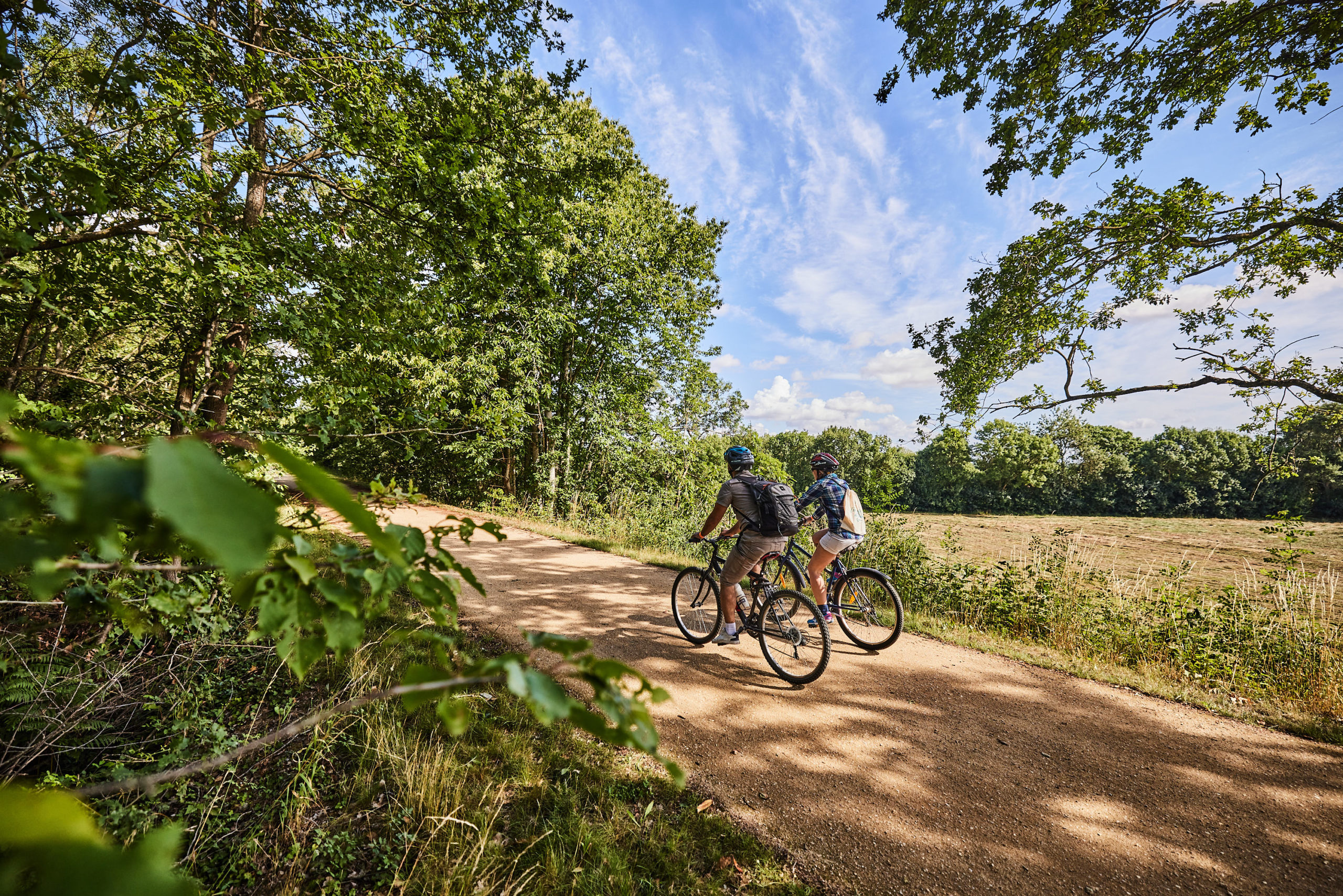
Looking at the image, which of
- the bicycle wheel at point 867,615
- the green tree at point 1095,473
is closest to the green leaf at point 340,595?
the bicycle wheel at point 867,615

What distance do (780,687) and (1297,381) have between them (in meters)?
9.54

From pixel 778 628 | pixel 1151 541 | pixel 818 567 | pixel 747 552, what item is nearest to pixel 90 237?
pixel 747 552

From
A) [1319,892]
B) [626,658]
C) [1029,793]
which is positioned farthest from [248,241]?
[1319,892]

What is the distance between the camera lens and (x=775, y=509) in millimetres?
4574

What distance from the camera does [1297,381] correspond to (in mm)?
7250

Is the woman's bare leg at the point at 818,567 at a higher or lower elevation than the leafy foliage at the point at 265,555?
lower

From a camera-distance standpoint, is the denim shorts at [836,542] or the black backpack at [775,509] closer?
the black backpack at [775,509]

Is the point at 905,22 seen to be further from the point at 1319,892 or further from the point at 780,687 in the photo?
the point at 1319,892

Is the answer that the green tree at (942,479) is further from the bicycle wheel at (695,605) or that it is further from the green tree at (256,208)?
the green tree at (256,208)

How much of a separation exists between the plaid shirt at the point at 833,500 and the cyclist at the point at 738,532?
27.3 inches

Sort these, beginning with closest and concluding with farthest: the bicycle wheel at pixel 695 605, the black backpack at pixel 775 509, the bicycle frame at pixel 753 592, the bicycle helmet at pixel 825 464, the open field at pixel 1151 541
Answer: the black backpack at pixel 775 509
the bicycle frame at pixel 753 592
the bicycle wheel at pixel 695 605
the bicycle helmet at pixel 825 464
the open field at pixel 1151 541

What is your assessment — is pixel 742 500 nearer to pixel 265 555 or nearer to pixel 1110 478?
pixel 265 555

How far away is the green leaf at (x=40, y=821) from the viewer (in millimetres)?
442

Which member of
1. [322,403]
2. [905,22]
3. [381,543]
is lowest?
[381,543]
